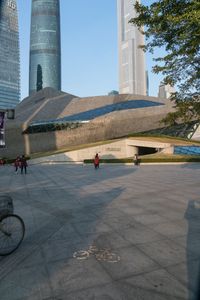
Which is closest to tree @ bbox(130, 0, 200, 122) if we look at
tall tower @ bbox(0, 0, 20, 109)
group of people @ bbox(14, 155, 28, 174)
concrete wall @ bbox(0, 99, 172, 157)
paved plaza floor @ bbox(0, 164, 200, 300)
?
paved plaza floor @ bbox(0, 164, 200, 300)

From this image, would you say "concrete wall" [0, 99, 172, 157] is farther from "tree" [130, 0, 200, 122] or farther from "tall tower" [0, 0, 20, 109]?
"tall tower" [0, 0, 20, 109]

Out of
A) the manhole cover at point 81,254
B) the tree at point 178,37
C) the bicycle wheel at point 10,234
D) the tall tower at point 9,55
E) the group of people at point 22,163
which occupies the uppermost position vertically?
the tall tower at point 9,55

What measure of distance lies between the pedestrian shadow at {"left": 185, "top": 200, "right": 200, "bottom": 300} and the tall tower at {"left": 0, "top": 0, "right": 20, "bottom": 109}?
16203cm

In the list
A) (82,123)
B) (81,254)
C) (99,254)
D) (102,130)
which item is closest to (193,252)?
(99,254)

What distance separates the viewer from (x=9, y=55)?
162 metres

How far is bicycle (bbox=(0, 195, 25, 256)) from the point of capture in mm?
5906

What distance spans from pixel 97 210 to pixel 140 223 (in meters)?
2.09

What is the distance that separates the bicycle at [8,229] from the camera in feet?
19.4

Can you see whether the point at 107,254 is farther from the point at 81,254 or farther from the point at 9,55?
the point at 9,55

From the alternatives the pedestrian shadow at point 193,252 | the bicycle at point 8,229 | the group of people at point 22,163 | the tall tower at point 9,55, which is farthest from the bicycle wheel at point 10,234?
the tall tower at point 9,55

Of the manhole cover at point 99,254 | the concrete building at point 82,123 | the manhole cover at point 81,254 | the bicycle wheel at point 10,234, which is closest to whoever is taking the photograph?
the manhole cover at point 99,254

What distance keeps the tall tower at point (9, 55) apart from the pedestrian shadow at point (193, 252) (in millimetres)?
162027

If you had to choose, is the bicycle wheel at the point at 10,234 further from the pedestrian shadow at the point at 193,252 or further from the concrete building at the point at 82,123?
the concrete building at the point at 82,123

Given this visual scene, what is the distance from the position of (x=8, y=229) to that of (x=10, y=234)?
0.11 metres
